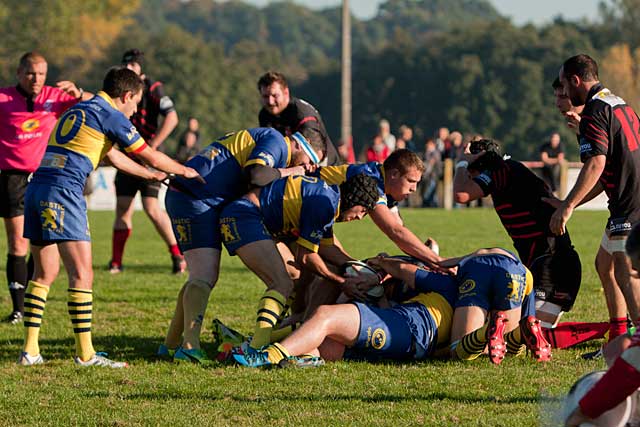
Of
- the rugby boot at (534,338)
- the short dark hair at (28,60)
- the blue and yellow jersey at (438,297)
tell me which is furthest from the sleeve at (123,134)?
the rugby boot at (534,338)

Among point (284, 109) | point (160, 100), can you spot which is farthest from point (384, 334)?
point (160, 100)

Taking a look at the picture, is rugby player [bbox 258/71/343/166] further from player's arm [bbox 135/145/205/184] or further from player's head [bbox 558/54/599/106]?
player's head [bbox 558/54/599/106]

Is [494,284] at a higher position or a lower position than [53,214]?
lower

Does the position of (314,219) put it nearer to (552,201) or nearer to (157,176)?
(157,176)

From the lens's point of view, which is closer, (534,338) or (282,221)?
(534,338)

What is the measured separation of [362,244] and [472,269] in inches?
Result: 366

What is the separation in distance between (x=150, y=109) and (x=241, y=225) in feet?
15.8

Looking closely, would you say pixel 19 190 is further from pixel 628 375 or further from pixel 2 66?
pixel 2 66

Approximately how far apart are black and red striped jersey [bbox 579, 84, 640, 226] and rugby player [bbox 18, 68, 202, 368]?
2.71 meters

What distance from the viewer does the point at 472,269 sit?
6.95 meters

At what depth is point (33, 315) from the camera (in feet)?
23.2

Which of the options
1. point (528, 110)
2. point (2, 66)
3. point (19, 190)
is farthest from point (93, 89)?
point (19, 190)

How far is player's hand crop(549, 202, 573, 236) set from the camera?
22.6 ft

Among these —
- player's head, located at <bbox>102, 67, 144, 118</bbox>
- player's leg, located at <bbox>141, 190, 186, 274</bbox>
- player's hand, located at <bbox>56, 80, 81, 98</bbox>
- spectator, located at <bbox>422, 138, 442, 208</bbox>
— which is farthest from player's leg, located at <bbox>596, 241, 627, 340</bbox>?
spectator, located at <bbox>422, 138, 442, 208</bbox>
